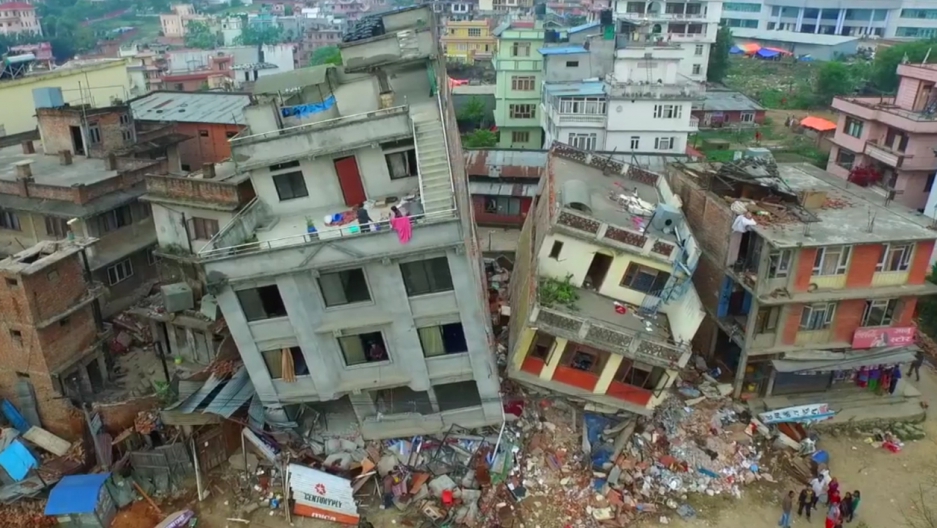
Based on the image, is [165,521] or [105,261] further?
[105,261]

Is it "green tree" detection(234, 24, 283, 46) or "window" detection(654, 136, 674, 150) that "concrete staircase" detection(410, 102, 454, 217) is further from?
"green tree" detection(234, 24, 283, 46)

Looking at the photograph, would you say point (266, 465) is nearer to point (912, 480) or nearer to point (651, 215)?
point (651, 215)

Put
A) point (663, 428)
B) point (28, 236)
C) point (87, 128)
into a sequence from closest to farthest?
point (663, 428) → point (28, 236) → point (87, 128)

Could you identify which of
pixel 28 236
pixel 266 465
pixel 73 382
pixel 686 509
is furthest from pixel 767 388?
pixel 28 236

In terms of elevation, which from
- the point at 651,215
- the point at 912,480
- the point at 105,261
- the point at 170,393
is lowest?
the point at 912,480

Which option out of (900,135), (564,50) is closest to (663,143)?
(564,50)

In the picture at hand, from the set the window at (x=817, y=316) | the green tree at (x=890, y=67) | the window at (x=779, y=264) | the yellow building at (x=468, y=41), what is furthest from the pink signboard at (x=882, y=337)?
the yellow building at (x=468, y=41)

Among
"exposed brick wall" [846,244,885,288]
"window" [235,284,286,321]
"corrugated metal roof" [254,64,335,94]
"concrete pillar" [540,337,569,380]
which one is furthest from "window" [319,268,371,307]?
"exposed brick wall" [846,244,885,288]
